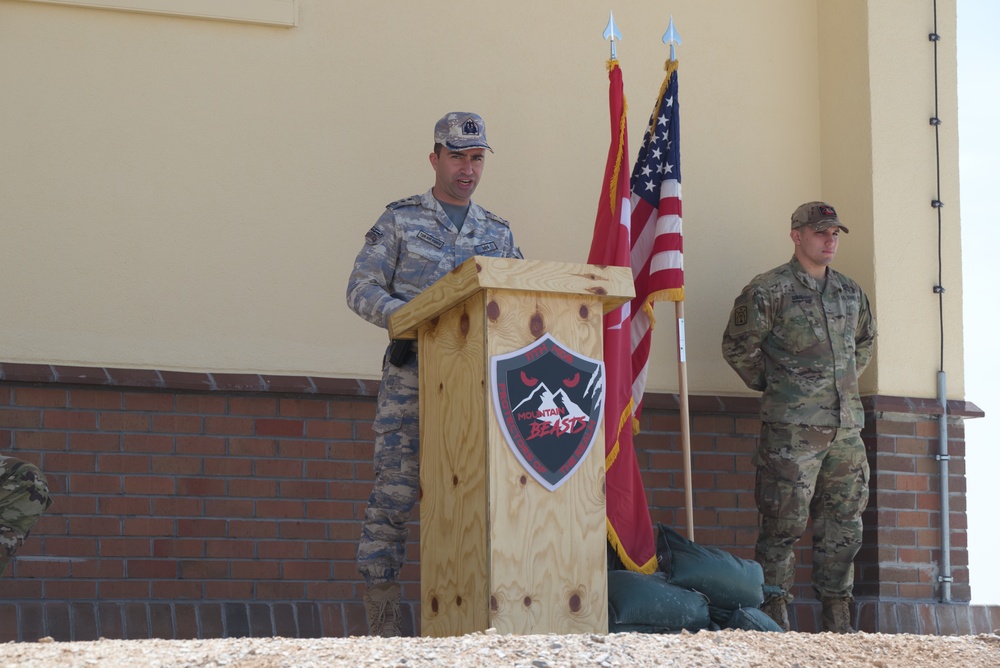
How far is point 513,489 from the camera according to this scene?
3.39 meters

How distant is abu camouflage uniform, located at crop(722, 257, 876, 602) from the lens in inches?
234

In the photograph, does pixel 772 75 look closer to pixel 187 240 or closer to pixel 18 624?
pixel 187 240

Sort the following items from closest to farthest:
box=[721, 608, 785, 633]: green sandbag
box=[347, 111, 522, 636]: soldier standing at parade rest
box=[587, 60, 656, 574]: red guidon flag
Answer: box=[721, 608, 785, 633]: green sandbag
box=[347, 111, 522, 636]: soldier standing at parade rest
box=[587, 60, 656, 574]: red guidon flag

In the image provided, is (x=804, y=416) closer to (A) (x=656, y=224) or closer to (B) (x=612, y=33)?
(A) (x=656, y=224)

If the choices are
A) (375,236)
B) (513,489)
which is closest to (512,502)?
(513,489)

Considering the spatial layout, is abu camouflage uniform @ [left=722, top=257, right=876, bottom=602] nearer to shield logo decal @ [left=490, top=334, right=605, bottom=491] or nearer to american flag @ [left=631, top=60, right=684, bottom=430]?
american flag @ [left=631, top=60, right=684, bottom=430]

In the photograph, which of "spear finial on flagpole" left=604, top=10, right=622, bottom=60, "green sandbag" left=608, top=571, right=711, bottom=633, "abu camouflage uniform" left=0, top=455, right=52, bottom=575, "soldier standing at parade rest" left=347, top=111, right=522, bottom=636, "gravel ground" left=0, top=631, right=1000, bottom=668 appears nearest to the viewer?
"gravel ground" left=0, top=631, right=1000, bottom=668

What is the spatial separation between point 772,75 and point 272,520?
3.31 meters

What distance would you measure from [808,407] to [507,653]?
10.9 feet

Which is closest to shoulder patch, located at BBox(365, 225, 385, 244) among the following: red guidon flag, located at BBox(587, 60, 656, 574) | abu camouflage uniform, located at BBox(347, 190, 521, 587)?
abu camouflage uniform, located at BBox(347, 190, 521, 587)

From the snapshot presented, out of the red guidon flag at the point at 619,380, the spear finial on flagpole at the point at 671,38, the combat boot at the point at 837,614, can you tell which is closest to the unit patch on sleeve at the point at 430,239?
the red guidon flag at the point at 619,380

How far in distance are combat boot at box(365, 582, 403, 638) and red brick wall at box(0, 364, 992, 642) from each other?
1.16 m

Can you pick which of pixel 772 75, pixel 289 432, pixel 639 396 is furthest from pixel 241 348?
pixel 772 75

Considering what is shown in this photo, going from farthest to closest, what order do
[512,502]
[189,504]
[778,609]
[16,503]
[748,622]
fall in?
[778,609], [189,504], [16,503], [748,622], [512,502]
